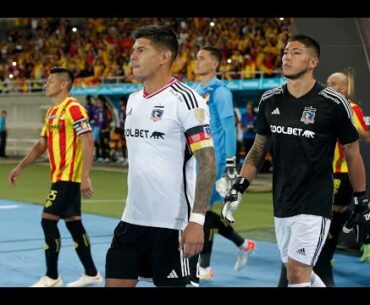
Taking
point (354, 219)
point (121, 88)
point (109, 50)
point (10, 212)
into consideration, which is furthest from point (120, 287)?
point (109, 50)

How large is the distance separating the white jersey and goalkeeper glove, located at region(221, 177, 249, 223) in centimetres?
76

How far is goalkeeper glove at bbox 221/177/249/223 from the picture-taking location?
5445 millimetres

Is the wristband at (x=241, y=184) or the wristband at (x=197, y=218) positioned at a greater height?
the wristband at (x=241, y=184)

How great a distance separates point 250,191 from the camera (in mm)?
16688

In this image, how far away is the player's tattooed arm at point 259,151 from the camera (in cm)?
563

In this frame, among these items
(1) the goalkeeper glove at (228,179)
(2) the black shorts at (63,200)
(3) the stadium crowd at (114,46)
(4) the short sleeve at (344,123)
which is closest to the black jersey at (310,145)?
(4) the short sleeve at (344,123)

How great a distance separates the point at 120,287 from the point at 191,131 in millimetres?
1109

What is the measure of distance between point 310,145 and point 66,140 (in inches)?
117

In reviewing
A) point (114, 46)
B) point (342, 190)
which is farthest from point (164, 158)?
point (114, 46)

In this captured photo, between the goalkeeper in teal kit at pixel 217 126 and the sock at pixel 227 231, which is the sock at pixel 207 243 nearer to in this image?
the goalkeeper in teal kit at pixel 217 126

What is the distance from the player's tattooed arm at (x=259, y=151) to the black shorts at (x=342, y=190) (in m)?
2.54

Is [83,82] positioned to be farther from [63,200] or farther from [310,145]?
[310,145]

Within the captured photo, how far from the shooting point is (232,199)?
5465mm

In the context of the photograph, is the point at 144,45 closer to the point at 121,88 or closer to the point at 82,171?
the point at 82,171
